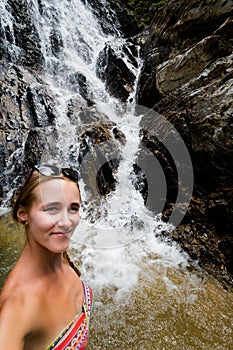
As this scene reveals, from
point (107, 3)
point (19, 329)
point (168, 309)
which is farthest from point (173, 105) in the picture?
point (107, 3)

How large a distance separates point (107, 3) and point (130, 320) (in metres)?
18.8

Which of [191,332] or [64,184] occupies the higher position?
[64,184]

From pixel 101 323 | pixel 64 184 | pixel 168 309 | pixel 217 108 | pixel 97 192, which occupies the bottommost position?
pixel 101 323

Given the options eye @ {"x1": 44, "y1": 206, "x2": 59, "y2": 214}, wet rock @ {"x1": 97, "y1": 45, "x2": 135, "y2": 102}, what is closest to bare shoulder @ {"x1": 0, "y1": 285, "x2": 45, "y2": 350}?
eye @ {"x1": 44, "y1": 206, "x2": 59, "y2": 214}

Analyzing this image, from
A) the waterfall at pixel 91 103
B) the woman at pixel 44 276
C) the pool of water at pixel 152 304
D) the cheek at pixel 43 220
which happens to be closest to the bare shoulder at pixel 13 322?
the woman at pixel 44 276

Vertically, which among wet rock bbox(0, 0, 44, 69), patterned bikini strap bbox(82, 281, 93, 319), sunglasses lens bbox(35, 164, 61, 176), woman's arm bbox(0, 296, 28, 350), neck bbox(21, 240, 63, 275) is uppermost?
wet rock bbox(0, 0, 44, 69)

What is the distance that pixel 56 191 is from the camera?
124cm

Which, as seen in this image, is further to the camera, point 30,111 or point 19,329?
point 30,111

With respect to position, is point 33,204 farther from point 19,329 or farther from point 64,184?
point 19,329

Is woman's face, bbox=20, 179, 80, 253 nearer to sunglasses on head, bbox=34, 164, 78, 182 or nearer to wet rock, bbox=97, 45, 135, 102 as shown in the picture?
sunglasses on head, bbox=34, 164, 78, 182

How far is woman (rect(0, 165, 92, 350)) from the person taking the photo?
1.03 m

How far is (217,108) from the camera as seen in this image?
15.2 feet

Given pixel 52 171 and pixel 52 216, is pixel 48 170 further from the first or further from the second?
pixel 52 216

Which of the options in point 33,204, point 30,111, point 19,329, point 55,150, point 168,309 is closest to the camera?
point 19,329
